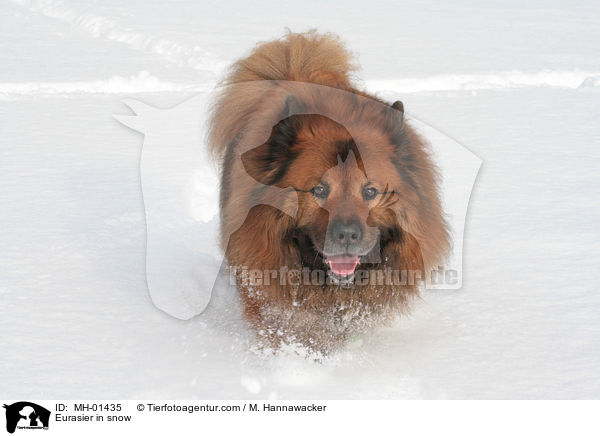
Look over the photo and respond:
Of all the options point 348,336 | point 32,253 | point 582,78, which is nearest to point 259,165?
point 348,336

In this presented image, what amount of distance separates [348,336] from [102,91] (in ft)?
21.1

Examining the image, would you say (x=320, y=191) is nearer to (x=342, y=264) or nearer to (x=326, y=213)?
(x=326, y=213)

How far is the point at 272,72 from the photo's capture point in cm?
388

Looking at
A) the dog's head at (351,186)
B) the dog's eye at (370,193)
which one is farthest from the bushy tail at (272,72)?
the dog's eye at (370,193)

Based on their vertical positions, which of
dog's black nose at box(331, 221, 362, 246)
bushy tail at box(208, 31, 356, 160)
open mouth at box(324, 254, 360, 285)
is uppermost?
bushy tail at box(208, 31, 356, 160)

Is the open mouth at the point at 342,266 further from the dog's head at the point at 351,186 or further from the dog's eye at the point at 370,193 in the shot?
the dog's eye at the point at 370,193

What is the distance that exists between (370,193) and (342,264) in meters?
0.37

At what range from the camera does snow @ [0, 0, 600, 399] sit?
3.04 metres

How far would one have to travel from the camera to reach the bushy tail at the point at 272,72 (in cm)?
373

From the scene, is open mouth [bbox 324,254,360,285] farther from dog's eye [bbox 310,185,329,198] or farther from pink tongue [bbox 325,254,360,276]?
dog's eye [bbox 310,185,329,198]

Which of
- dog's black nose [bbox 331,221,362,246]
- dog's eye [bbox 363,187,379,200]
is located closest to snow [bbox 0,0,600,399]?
dog's black nose [bbox 331,221,362,246]

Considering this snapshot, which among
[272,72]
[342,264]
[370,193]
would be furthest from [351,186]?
[272,72]

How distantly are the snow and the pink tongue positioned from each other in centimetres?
52

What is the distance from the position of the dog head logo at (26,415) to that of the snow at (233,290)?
0.11m
